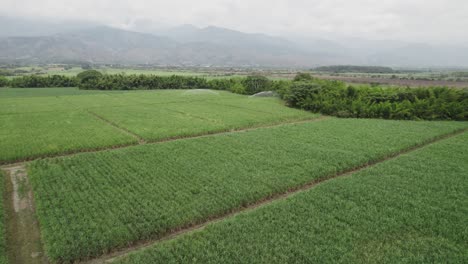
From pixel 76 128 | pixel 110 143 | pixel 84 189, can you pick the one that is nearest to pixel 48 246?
pixel 84 189

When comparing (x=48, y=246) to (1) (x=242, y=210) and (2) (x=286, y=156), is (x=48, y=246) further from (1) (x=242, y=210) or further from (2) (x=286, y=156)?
(2) (x=286, y=156)

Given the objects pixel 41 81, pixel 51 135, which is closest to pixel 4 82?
pixel 41 81

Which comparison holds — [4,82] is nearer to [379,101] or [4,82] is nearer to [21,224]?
[21,224]

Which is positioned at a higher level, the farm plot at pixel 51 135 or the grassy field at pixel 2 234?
the farm plot at pixel 51 135

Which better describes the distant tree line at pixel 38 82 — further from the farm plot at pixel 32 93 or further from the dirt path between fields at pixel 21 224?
the dirt path between fields at pixel 21 224

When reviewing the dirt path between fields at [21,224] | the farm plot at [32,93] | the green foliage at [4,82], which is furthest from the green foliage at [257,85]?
the green foliage at [4,82]

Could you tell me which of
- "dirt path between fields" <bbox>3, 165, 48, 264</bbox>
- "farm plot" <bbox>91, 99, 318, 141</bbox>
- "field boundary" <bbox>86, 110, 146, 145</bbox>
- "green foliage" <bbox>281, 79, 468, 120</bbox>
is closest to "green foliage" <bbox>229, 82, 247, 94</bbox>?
"green foliage" <bbox>281, 79, 468, 120</bbox>
